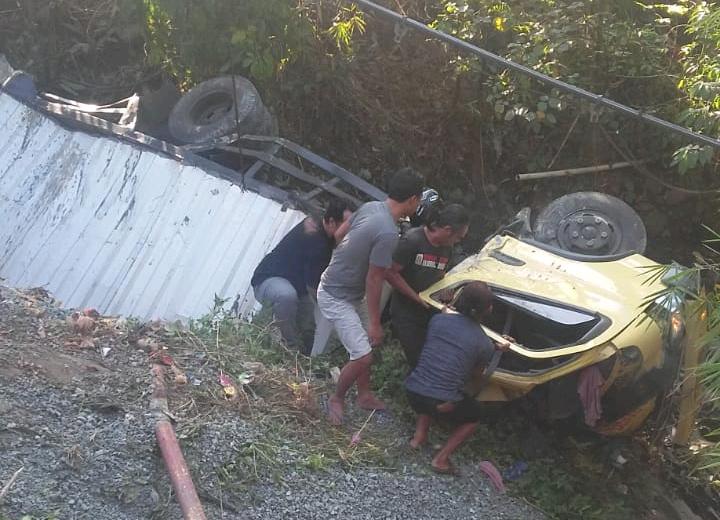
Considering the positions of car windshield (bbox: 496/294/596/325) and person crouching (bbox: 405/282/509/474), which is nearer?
person crouching (bbox: 405/282/509/474)

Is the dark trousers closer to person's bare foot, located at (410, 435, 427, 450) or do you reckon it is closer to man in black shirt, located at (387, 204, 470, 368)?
man in black shirt, located at (387, 204, 470, 368)

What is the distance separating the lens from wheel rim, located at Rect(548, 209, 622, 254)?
6582 millimetres

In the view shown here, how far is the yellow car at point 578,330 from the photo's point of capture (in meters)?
5.02

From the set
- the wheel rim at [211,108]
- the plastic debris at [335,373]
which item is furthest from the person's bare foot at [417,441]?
the wheel rim at [211,108]

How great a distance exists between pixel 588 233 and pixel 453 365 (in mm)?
2200

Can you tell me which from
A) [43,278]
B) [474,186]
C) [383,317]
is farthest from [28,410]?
[474,186]

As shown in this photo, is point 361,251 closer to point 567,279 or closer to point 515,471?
point 567,279

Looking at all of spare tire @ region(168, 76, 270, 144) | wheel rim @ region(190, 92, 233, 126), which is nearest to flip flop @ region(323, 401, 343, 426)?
spare tire @ region(168, 76, 270, 144)

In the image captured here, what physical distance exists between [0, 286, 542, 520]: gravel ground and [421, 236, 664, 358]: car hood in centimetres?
109

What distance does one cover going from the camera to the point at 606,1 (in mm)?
8102

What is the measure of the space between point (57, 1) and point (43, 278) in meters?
5.04

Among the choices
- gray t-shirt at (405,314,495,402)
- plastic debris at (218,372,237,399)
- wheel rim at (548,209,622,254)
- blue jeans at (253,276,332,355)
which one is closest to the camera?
plastic debris at (218,372,237,399)

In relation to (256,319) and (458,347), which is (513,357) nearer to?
(458,347)

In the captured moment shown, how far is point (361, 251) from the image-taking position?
5.19 m
